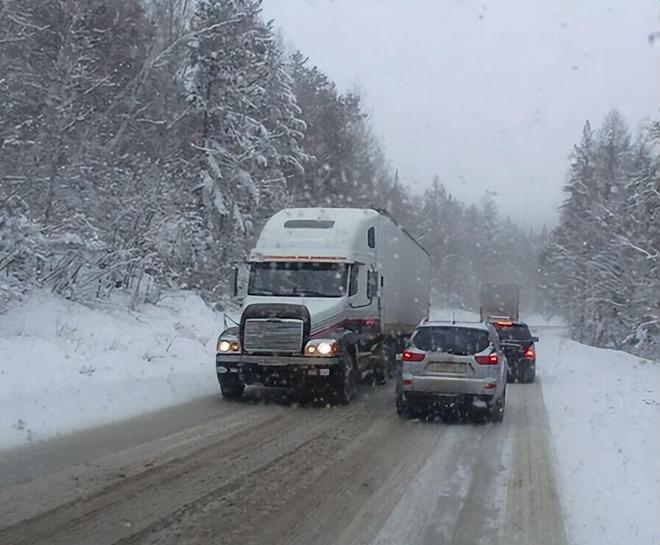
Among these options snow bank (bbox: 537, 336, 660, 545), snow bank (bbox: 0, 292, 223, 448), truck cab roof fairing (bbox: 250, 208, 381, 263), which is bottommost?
snow bank (bbox: 537, 336, 660, 545)

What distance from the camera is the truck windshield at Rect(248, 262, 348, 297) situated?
52.8ft

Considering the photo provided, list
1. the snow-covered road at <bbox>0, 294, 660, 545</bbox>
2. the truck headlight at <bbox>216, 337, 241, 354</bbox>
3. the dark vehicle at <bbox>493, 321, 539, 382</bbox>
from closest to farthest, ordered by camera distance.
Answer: the snow-covered road at <bbox>0, 294, 660, 545</bbox>, the truck headlight at <bbox>216, 337, 241, 354</bbox>, the dark vehicle at <bbox>493, 321, 539, 382</bbox>

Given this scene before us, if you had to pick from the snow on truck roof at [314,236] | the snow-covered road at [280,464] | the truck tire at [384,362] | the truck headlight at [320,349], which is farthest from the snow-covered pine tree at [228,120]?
the truck headlight at [320,349]

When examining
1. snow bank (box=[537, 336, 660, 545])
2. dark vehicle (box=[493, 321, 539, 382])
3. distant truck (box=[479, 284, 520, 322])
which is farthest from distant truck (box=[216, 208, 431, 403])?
distant truck (box=[479, 284, 520, 322])

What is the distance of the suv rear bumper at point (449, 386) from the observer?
43.4 feet

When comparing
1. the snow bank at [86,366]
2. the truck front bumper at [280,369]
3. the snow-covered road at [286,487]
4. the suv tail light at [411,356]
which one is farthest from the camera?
the truck front bumper at [280,369]

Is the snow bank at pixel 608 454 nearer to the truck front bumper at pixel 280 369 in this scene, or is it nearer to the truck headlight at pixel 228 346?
the truck front bumper at pixel 280 369

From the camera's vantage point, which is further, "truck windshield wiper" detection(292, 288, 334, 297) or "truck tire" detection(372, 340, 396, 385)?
"truck tire" detection(372, 340, 396, 385)

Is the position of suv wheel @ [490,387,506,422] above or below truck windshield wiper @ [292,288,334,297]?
below

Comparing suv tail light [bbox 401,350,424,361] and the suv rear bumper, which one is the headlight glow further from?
the suv rear bumper

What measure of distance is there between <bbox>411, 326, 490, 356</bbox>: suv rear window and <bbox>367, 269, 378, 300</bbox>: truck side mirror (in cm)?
353

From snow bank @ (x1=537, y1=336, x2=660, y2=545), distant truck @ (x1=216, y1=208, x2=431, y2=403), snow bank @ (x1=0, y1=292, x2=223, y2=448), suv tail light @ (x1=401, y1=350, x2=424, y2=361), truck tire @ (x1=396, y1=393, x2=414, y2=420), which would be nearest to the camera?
snow bank @ (x1=537, y1=336, x2=660, y2=545)

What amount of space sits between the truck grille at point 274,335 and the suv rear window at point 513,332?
366 inches

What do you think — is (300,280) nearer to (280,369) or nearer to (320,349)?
(320,349)
